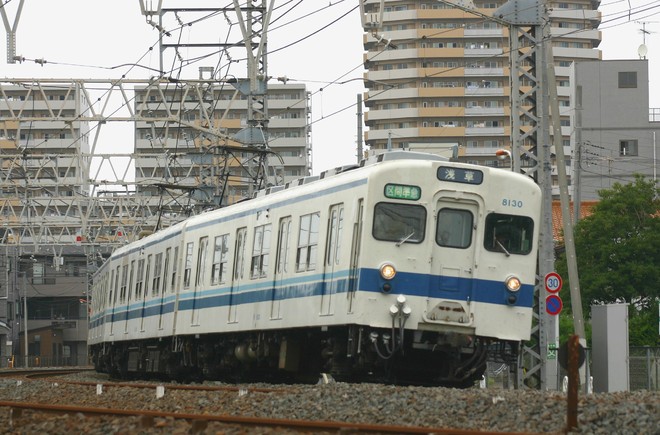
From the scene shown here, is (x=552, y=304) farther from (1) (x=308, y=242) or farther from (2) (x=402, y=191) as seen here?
(2) (x=402, y=191)

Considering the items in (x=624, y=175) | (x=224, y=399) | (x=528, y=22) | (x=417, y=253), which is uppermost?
(x=624, y=175)

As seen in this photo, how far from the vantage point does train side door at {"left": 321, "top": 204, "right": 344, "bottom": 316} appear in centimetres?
1537

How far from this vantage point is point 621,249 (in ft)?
176

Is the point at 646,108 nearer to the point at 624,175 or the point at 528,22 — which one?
the point at 624,175

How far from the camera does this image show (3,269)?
80.5 metres

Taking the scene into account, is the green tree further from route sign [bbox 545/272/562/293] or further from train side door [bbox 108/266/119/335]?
route sign [bbox 545/272/562/293]

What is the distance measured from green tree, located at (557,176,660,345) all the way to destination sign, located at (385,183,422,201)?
3848 cm

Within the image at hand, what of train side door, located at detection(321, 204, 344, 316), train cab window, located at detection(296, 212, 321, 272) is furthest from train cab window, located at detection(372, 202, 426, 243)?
train cab window, located at detection(296, 212, 321, 272)

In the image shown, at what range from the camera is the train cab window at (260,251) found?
1784 cm

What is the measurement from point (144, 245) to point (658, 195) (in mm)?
33715

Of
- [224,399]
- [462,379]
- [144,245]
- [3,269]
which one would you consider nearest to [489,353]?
[462,379]

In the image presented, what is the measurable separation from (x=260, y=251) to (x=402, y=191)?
368 cm

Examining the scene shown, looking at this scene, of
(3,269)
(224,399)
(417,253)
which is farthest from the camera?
(3,269)

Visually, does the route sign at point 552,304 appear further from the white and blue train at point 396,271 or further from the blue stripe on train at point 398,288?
the blue stripe on train at point 398,288
